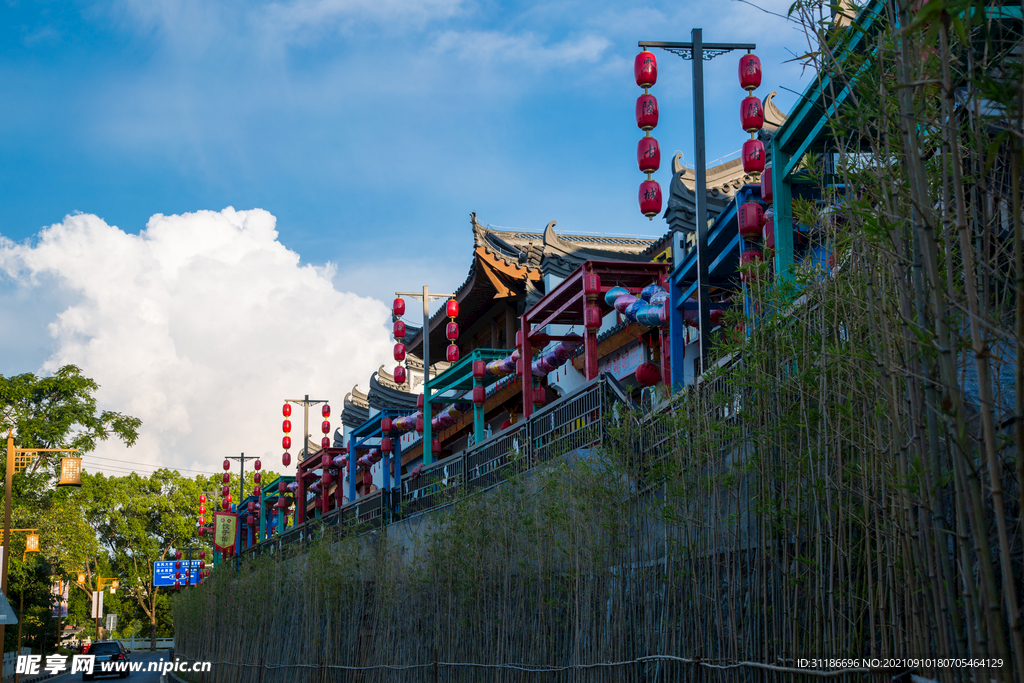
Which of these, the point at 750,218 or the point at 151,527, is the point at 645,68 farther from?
the point at 151,527

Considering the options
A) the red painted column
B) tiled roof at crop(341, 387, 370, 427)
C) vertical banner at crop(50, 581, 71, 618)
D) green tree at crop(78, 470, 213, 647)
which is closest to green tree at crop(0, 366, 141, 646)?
vertical banner at crop(50, 581, 71, 618)

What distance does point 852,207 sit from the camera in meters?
2.45

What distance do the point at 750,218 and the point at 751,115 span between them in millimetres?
876

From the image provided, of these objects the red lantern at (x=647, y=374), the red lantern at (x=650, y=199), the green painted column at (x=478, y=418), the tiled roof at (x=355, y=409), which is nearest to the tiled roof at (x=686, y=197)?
the red lantern at (x=647, y=374)

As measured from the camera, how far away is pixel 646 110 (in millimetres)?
7762

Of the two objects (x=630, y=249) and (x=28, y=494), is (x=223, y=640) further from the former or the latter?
(x=630, y=249)

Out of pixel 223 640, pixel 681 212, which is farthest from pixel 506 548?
pixel 223 640

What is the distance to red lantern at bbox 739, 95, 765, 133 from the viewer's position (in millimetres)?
7219

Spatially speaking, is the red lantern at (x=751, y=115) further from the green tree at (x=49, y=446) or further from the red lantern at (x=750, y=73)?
the green tree at (x=49, y=446)

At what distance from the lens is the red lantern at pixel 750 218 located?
22.9ft

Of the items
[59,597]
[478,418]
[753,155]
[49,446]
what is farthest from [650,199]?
[59,597]

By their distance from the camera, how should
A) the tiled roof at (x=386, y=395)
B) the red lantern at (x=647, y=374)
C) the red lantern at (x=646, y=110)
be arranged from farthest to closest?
the tiled roof at (x=386, y=395) < the red lantern at (x=647, y=374) < the red lantern at (x=646, y=110)

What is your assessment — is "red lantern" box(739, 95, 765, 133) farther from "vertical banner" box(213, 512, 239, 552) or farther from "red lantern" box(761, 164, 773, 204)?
"vertical banner" box(213, 512, 239, 552)

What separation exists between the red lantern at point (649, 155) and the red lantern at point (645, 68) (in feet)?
1.60
